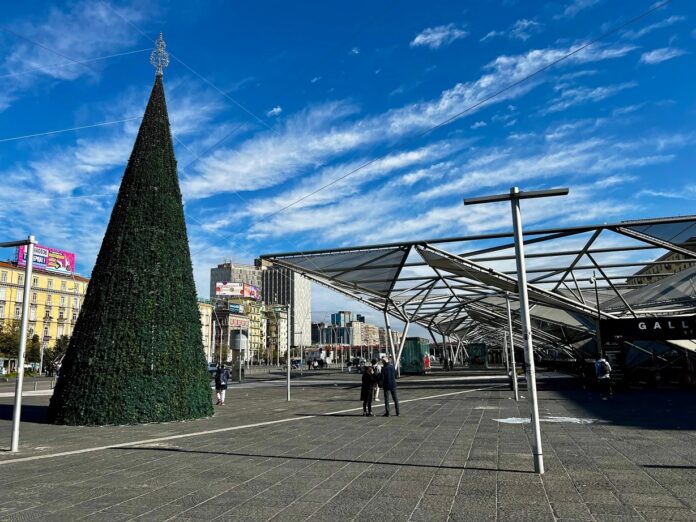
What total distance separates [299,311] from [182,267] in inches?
4806

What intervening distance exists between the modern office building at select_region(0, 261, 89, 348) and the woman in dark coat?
7639 centimetres

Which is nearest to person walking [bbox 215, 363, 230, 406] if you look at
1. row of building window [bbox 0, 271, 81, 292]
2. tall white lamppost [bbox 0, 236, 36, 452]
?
tall white lamppost [bbox 0, 236, 36, 452]

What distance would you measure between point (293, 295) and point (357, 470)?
135m

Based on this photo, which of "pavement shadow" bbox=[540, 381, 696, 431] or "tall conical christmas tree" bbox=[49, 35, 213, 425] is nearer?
"pavement shadow" bbox=[540, 381, 696, 431]

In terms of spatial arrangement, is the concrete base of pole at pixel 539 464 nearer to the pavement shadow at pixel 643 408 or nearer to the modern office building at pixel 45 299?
the pavement shadow at pixel 643 408

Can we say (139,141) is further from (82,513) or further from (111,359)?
(82,513)

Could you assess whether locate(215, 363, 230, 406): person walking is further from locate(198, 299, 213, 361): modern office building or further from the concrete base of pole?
locate(198, 299, 213, 361): modern office building

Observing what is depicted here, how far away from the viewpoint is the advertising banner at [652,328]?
20.0m

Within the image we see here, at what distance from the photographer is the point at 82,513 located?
16.6 ft

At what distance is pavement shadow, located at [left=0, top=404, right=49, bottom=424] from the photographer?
44.7 feet

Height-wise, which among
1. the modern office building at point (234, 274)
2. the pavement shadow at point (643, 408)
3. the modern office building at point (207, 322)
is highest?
→ the modern office building at point (234, 274)

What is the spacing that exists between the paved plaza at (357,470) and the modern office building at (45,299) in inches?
3032

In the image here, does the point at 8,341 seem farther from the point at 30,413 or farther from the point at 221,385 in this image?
the point at 221,385

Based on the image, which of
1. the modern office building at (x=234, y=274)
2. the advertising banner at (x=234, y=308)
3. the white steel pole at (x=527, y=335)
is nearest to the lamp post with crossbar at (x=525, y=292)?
the white steel pole at (x=527, y=335)
